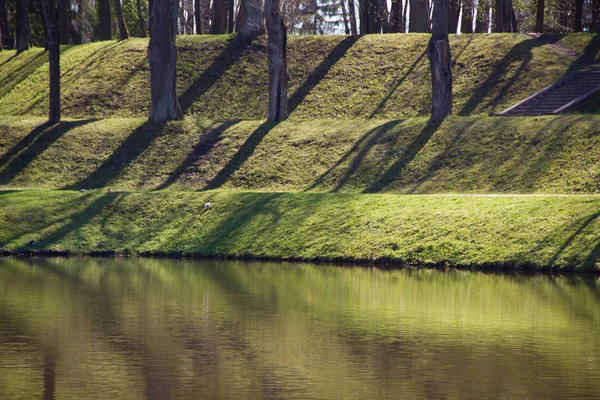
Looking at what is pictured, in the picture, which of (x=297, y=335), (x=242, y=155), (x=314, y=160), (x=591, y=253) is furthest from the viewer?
(x=242, y=155)

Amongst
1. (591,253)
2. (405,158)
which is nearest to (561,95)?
(405,158)

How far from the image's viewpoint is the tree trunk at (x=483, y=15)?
4453 cm

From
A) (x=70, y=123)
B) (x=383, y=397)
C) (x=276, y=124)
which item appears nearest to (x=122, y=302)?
(x=383, y=397)

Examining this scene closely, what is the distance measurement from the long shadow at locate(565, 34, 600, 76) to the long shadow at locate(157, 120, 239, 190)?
14.2 meters

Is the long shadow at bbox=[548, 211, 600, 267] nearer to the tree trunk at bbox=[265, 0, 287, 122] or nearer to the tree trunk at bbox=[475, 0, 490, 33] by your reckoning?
the tree trunk at bbox=[265, 0, 287, 122]

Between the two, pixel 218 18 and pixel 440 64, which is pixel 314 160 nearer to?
pixel 440 64

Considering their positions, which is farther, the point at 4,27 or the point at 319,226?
Answer: the point at 4,27

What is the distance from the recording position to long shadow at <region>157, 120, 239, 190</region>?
32131mm

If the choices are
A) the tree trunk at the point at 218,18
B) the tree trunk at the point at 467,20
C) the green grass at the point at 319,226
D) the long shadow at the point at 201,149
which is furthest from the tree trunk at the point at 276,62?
the tree trunk at the point at 467,20

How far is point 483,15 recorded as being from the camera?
160 ft

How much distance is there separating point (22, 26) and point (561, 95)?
1148 inches

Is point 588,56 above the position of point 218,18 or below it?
below

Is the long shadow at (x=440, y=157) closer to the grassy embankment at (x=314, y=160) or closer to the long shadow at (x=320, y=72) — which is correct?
the grassy embankment at (x=314, y=160)

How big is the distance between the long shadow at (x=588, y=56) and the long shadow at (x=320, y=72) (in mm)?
10638
